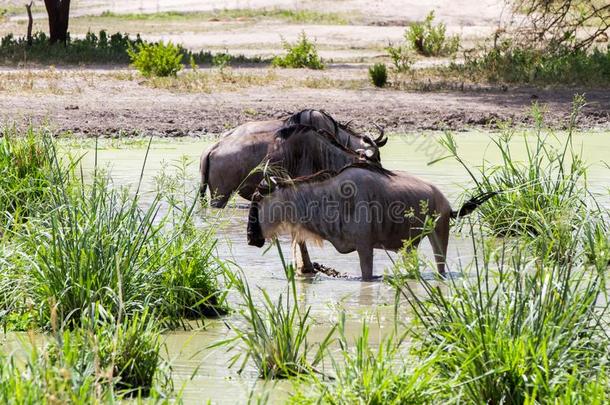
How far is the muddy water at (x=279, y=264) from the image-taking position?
18.7ft

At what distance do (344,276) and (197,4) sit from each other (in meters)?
42.9

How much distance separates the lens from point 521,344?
190 inches

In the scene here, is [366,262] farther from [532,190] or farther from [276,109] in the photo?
[276,109]

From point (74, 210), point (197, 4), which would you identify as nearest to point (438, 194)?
point (74, 210)

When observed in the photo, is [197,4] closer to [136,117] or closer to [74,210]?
[136,117]

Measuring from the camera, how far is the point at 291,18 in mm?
43031

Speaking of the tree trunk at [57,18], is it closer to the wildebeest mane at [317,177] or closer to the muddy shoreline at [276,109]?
the muddy shoreline at [276,109]

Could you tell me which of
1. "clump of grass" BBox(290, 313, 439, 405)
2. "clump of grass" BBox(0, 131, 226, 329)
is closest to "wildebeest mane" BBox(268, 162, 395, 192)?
"clump of grass" BBox(0, 131, 226, 329)

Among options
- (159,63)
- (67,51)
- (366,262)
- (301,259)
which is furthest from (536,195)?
(67,51)

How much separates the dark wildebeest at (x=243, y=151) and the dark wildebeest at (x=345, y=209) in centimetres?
202

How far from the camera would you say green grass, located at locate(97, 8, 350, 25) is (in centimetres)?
4262

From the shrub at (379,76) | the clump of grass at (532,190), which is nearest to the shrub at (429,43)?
the shrub at (379,76)

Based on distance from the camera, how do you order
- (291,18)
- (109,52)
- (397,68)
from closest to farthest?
(397,68), (109,52), (291,18)

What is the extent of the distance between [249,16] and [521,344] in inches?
1579
